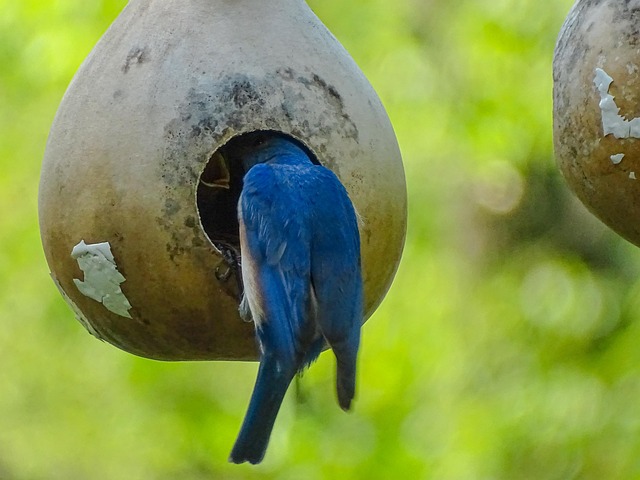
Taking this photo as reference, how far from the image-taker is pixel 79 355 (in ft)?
21.4

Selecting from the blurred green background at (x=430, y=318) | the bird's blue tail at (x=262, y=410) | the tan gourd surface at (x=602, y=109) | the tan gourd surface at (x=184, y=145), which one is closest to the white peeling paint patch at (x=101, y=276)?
the tan gourd surface at (x=184, y=145)

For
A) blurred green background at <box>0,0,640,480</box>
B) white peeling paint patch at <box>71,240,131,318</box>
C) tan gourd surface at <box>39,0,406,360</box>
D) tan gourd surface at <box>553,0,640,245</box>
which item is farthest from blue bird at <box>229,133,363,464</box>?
blurred green background at <box>0,0,640,480</box>

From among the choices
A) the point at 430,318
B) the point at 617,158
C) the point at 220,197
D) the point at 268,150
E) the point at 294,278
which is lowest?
the point at 430,318

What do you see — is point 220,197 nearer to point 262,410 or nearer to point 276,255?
point 276,255

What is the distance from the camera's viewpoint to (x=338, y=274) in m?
2.32

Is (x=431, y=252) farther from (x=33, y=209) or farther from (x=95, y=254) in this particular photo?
(x=95, y=254)

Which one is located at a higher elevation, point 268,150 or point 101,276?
point 268,150

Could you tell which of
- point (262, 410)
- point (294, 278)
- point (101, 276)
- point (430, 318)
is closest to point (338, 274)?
point (294, 278)

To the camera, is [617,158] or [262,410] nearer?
[262,410]

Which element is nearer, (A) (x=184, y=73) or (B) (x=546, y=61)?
(A) (x=184, y=73)

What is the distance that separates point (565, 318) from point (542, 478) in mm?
868

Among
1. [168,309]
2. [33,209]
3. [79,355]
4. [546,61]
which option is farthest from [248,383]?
[168,309]

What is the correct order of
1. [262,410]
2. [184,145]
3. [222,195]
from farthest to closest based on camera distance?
1. [222,195]
2. [184,145]
3. [262,410]

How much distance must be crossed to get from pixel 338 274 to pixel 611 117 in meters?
0.83
